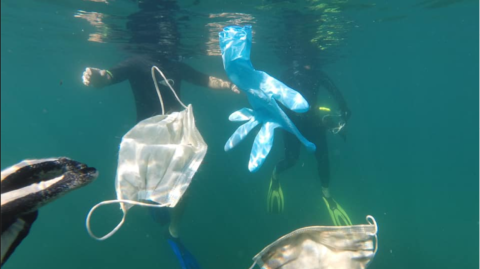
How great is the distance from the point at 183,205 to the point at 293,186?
1373 cm

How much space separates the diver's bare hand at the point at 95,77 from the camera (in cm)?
485

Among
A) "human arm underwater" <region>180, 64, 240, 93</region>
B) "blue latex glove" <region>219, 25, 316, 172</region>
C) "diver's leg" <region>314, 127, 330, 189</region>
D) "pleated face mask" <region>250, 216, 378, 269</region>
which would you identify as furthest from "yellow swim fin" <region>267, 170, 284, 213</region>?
"pleated face mask" <region>250, 216, 378, 269</region>

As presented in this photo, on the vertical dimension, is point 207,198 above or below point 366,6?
below

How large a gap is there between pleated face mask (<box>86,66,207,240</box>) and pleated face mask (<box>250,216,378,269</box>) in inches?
38.3

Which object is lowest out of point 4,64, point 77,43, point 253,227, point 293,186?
point 293,186

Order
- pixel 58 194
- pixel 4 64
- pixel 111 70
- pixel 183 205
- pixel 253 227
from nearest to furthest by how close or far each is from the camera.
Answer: pixel 58 194 → pixel 111 70 → pixel 183 205 → pixel 253 227 → pixel 4 64

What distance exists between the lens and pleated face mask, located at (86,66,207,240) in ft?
8.33

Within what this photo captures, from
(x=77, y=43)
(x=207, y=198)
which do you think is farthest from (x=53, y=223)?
(x=77, y=43)

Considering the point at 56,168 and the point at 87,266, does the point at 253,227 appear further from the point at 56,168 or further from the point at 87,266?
the point at 56,168

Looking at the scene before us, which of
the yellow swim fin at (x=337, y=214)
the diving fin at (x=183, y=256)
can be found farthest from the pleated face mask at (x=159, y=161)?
the yellow swim fin at (x=337, y=214)

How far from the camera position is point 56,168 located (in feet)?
4.92

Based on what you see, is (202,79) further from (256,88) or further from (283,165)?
(283,165)

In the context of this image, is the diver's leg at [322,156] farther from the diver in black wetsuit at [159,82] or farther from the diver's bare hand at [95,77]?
the diver's bare hand at [95,77]

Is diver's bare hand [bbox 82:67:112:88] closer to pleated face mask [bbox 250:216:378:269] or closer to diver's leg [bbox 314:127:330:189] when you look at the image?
pleated face mask [bbox 250:216:378:269]
